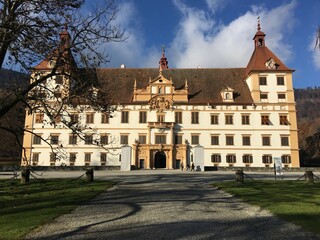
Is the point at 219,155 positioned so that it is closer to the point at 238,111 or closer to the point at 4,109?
the point at 238,111

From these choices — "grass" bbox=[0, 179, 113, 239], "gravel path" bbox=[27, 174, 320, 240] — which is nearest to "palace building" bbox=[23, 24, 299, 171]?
"grass" bbox=[0, 179, 113, 239]

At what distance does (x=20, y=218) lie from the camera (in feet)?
26.4

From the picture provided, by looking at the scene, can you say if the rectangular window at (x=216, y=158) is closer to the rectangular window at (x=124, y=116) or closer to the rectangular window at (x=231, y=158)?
the rectangular window at (x=231, y=158)

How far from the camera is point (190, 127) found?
141 ft

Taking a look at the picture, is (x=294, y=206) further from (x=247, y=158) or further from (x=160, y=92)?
(x=160, y=92)

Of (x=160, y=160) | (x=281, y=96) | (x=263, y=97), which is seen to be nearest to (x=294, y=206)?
(x=160, y=160)

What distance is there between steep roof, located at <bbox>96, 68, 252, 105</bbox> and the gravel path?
3401 centimetres

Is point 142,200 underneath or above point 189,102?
underneath

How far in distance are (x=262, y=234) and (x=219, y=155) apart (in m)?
35.9

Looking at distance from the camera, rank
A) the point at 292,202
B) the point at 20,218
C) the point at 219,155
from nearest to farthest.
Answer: the point at 20,218
the point at 292,202
the point at 219,155

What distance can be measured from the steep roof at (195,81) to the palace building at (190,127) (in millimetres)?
225

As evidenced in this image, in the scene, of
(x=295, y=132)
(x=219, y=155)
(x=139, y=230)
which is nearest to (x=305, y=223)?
(x=139, y=230)

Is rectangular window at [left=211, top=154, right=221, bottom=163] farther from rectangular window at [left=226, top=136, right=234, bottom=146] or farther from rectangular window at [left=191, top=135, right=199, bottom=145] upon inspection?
rectangular window at [left=191, top=135, right=199, bottom=145]

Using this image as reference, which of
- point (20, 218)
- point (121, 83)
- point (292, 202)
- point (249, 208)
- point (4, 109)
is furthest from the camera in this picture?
point (121, 83)
